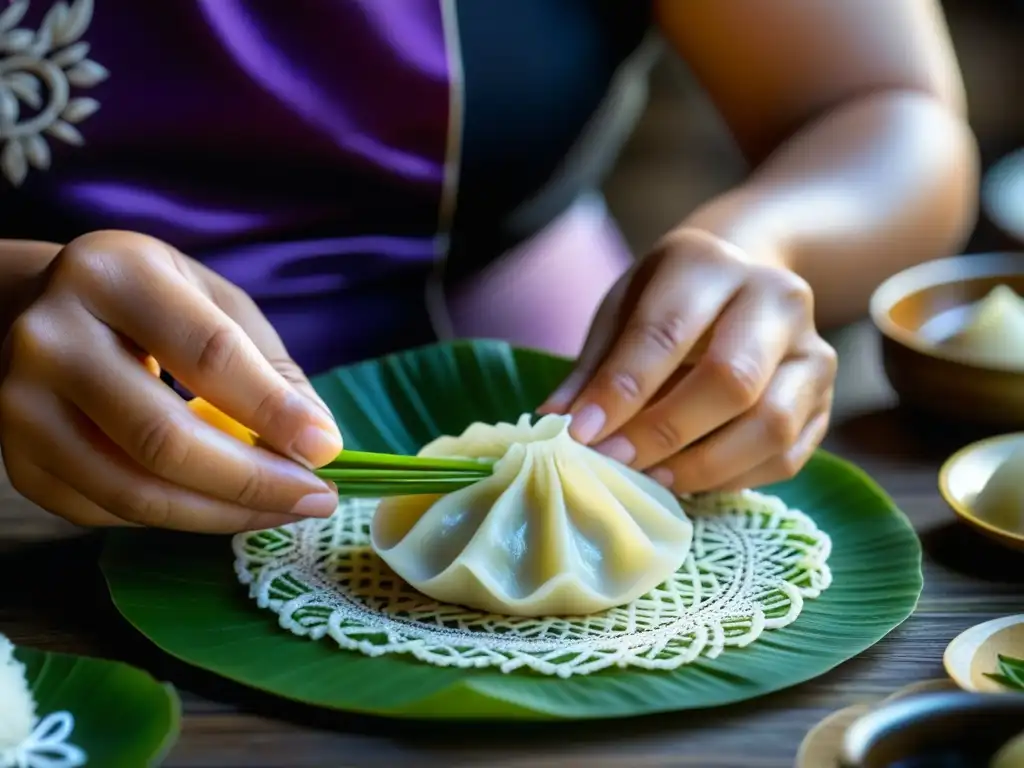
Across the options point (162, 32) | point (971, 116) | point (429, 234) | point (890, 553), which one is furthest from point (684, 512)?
point (971, 116)

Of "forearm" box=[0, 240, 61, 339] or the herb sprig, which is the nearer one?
the herb sprig

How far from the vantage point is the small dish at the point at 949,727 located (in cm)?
61

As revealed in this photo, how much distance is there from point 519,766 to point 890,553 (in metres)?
0.39

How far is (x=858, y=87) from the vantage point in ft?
4.83

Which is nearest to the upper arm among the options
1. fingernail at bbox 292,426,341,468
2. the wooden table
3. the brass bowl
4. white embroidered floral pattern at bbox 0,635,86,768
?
the brass bowl

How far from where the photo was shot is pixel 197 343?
0.86 metres

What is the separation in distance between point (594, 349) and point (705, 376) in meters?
0.11

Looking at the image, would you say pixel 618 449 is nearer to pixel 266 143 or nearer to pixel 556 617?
pixel 556 617

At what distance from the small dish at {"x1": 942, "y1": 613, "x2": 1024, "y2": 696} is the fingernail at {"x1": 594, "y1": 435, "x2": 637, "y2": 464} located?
30cm

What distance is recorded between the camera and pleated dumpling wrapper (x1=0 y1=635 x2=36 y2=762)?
26.9 inches

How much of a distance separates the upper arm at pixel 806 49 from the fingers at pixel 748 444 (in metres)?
0.56

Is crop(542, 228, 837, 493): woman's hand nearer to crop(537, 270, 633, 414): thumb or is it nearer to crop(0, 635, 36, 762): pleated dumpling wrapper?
crop(537, 270, 633, 414): thumb

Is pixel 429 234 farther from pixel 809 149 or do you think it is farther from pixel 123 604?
pixel 123 604

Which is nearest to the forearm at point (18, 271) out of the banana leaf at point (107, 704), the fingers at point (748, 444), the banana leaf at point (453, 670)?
the banana leaf at point (453, 670)
